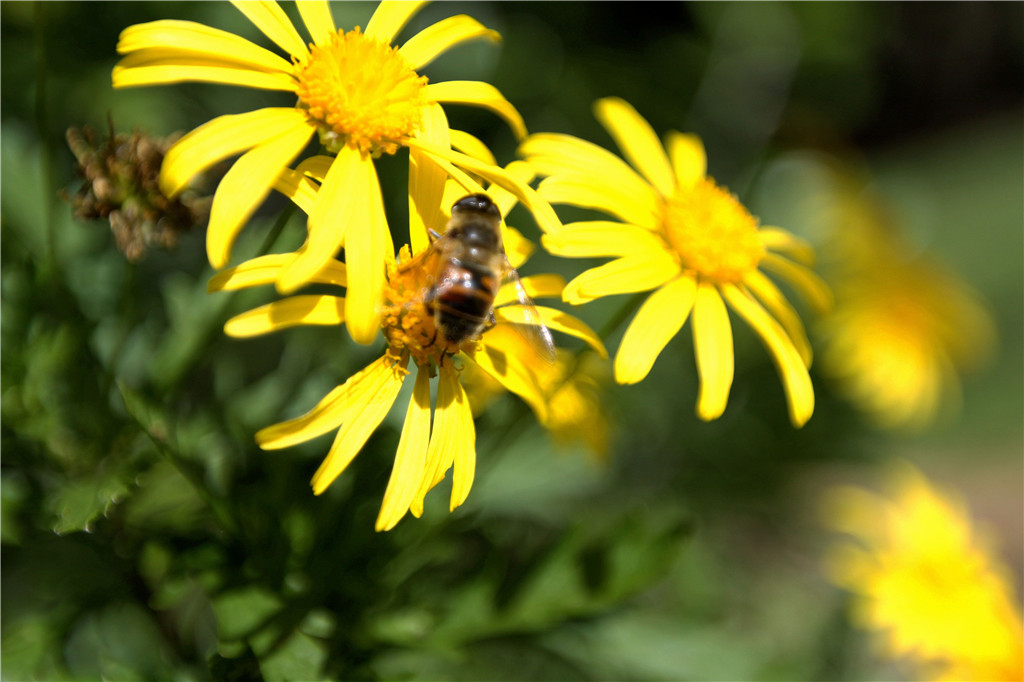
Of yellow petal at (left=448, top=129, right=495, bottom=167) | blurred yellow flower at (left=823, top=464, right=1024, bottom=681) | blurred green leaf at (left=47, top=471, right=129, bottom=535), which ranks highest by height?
blurred yellow flower at (left=823, top=464, right=1024, bottom=681)

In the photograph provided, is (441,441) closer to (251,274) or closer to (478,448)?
(251,274)

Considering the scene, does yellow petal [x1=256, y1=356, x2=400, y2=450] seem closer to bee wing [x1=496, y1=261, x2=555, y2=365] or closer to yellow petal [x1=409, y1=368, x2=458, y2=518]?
yellow petal [x1=409, y1=368, x2=458, y2=518]

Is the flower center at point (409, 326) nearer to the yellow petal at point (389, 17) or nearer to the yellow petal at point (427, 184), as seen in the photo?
the yellow petal at point (427, 184)

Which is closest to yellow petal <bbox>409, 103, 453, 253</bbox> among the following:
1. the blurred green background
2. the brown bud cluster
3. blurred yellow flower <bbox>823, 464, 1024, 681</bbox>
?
the blurred green background

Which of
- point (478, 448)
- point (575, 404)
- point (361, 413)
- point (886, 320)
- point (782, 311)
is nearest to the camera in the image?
point (361, 413)

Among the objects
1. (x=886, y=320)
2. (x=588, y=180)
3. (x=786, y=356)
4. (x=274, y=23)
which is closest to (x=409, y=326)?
(x=588, y=180)
